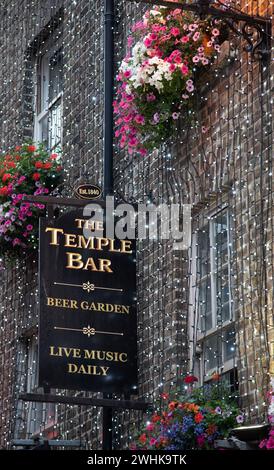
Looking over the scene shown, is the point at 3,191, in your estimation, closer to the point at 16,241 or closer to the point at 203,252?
the point at 16,241

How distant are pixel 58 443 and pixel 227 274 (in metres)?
2.21

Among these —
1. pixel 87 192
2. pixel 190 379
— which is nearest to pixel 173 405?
pixel 190 379

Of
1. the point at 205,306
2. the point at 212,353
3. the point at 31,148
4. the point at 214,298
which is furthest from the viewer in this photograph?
→ the point at 31,148

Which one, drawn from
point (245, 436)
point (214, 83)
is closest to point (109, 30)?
point (214, 83)

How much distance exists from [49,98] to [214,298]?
20.2 feet

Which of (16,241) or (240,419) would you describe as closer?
(240,419)

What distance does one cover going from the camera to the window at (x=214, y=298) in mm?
12914

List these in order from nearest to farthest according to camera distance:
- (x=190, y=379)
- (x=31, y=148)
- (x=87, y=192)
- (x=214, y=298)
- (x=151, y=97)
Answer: (x=190, y=379) → (x=214, y=298) → (x=151, y=97) → (x=87, y=192) → (x=31, y=148)

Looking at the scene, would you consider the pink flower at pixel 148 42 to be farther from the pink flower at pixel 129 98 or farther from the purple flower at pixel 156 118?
the purple flower at pixel 156 118

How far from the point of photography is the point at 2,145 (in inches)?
775

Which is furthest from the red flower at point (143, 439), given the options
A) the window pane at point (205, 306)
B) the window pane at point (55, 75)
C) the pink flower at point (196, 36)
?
the window pane at point (55, 75)

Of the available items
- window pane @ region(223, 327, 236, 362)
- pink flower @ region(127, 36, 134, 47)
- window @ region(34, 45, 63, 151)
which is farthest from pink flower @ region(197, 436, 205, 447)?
window @ region(34, 45, 63, 151)

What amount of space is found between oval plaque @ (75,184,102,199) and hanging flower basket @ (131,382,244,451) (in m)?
2.35

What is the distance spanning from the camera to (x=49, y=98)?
18.7 meters
